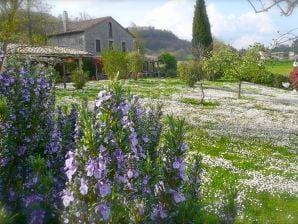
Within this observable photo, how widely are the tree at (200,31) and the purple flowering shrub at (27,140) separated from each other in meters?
75.6

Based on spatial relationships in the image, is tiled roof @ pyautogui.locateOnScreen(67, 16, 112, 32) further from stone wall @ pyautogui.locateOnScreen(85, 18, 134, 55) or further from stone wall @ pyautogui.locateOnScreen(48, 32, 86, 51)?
stone wall @ pyautogui.locateOnScreen(48, 32, 86, 51)

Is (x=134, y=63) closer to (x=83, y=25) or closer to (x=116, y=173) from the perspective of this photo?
(x=83, y=25)

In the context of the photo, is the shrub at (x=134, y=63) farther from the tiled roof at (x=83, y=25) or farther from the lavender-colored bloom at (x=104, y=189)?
the lavender-colored bloom at (x=104, y=189)

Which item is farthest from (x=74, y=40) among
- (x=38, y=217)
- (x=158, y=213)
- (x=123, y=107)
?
(x=123, y=107)

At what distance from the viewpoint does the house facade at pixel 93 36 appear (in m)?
74.3

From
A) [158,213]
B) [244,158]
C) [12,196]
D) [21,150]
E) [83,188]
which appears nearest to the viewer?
[83,188]

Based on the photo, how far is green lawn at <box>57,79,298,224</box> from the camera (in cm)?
995

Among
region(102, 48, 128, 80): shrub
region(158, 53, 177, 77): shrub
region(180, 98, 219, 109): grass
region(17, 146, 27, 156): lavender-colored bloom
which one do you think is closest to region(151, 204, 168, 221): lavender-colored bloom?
region(17, 146, 27, 156): lavender-colored bloom

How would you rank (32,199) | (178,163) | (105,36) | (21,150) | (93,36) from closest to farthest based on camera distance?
(178,163) < (32,199) < (21,150) < (93,36) < (105,36)

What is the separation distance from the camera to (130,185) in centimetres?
499

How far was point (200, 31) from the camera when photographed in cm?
8394

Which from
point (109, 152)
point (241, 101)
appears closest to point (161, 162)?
point (109, 152)

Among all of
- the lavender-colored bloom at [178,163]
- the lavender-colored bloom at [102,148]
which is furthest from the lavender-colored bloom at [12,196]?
the lavender-colored bloom at [178,163]

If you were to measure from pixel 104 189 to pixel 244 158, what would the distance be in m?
12.0
